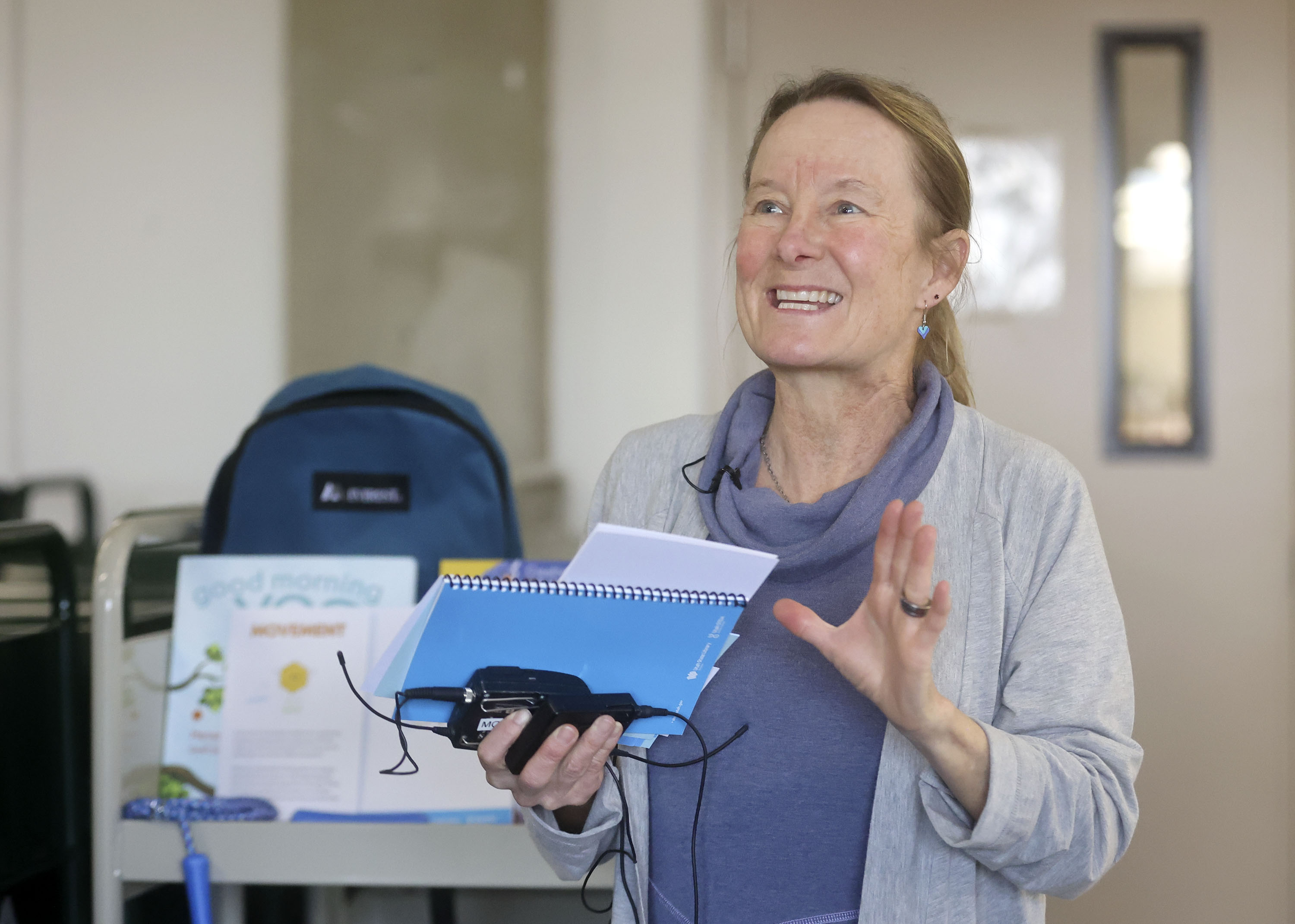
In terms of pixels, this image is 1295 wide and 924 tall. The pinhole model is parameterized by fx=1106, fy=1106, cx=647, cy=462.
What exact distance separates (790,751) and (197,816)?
708 mm

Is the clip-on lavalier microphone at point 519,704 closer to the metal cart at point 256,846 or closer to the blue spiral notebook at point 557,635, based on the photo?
the blue spiral notebook at point 557,635

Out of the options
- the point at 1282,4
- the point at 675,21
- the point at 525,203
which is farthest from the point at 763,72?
the point at 1282,4

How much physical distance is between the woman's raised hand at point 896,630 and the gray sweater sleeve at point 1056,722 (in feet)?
0.27

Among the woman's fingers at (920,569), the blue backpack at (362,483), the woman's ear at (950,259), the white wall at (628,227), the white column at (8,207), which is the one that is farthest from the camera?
the white wall at (628,227)

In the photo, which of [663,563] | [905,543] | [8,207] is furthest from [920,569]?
[8,207]

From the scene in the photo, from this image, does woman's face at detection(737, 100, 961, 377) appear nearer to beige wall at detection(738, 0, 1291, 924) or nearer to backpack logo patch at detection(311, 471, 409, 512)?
backpack logo patch at detection(311, 471, 409, 512)

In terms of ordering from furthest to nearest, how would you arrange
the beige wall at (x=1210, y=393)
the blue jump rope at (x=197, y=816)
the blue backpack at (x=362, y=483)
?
the beige wall at (x=1210, y=393)
the blue backpack at (x=362, y=483)
the blue jump rope at (x=197, y=816)

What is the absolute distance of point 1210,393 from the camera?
2514 millimetres

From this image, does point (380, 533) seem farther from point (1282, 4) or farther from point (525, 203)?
point (1282, 4)

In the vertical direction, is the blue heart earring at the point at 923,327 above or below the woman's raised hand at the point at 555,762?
above

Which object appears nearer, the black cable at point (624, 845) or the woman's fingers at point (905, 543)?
the woman's fingers at point (905, 543)

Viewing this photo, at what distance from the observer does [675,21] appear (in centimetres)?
264

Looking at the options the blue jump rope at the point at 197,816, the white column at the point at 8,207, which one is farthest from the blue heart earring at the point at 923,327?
the white column at the point at 8,207

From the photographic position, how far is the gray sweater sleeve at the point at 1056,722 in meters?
0.79
